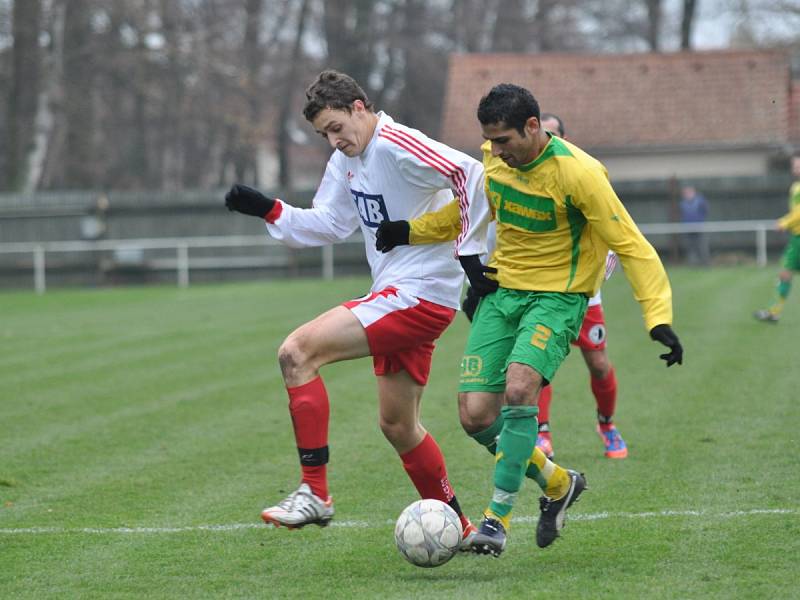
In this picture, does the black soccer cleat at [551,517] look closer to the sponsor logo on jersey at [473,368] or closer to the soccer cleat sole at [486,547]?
the soccer cleat sole at [486,547]

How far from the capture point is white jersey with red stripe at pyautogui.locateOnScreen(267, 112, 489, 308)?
18.4 ft

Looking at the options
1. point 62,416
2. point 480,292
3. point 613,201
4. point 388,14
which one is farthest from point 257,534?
point 388,14

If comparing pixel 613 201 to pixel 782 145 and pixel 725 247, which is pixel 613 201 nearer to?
pixel 725 247

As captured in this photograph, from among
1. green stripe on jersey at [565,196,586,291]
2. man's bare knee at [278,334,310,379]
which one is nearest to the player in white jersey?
man's bare knee at [278,334,310,379]

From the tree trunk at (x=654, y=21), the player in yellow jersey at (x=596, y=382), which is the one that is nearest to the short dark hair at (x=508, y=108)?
the player in yellow jersey at (x=596, y=382)

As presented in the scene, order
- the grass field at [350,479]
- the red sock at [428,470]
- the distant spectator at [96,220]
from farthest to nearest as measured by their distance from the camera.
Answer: the distant spectator at [96,220] < the red sock at [428,470] < the grass field at [350,479]

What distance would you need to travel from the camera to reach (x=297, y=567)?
537 cm

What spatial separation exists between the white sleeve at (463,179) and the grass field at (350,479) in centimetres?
134

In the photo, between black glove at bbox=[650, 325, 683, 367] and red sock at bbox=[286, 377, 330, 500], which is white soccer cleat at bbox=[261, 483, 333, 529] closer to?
red sock at bbox=[286, 377, 330, 500]

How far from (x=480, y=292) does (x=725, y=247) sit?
2406 cm

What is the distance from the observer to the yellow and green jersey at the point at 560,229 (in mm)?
5418

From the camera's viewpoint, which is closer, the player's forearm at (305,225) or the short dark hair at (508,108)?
the short dark hair at (508,108)

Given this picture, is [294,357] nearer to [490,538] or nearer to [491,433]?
[491,433]

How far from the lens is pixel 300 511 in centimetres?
532
